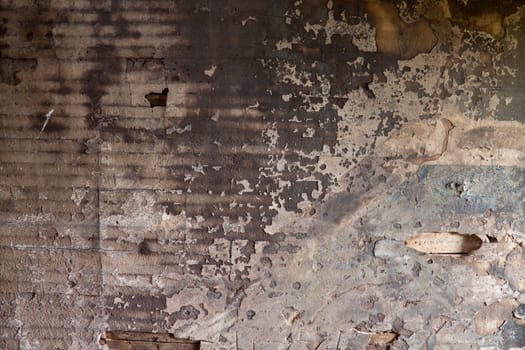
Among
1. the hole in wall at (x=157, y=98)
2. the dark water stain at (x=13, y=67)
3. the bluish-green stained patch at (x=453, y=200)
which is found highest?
the dark water stain at (x=13, y=67)

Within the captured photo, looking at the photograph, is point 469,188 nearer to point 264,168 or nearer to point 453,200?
point 453,200

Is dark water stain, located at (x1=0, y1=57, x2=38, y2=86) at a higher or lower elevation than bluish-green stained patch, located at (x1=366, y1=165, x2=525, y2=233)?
higher

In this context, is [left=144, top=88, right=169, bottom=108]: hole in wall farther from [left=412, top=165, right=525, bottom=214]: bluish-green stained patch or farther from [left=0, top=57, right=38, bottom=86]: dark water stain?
[left=412, top=165, right=525, bottom=214]: bluish-green stained patch

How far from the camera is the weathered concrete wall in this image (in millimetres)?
2275

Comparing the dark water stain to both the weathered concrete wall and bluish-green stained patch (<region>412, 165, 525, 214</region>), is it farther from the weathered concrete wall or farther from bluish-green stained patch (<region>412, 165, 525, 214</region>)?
bluish-green stained patch (<region>412, 165, 525, 214</region>)

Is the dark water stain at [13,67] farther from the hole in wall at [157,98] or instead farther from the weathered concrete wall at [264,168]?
the hole in wall at [157,98]

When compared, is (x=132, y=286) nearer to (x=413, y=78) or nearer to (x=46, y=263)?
(x=46, y=263)

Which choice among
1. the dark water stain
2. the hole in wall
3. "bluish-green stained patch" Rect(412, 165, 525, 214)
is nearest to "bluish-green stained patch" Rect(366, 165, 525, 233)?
"bluish-green stained patch" Rect(412, 165, 525, 214)

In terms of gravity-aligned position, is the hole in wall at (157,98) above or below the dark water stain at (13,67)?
below

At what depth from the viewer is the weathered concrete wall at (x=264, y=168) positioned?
7.47 ft

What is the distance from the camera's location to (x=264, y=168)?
7.57ft

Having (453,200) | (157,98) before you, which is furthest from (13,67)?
(453,200)

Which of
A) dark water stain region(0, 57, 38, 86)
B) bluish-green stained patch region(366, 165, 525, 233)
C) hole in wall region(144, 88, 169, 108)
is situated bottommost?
bluish-green stained patch region(366, 165, 525, 233)

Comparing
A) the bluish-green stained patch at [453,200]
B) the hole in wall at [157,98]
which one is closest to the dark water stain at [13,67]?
the hole in wall at [157,98]
